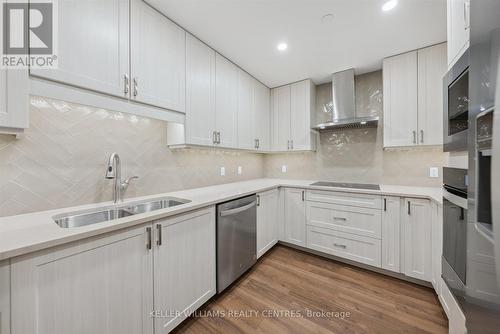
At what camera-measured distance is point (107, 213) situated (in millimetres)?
1413

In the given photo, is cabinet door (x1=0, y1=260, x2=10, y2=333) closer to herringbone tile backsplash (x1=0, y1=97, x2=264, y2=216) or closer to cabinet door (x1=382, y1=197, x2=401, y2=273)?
herringbone tile backsplash (x1=0, y1=97, x2=264, y2=216)

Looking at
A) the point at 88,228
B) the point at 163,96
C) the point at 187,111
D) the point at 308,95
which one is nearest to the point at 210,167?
the point at 187,111

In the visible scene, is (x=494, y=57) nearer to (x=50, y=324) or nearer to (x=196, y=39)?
(x=50, y=324)

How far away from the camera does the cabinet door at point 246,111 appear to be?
8.38ft

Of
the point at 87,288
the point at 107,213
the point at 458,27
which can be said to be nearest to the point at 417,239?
the point at 458,27

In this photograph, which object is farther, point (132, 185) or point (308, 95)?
point (308, 95)

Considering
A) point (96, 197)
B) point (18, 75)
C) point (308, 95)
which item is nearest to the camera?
point (18, 75)

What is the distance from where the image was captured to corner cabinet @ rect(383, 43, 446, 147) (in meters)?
1.99

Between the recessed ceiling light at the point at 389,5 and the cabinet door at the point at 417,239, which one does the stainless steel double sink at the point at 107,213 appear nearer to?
the cabinet door at the point at 417,239

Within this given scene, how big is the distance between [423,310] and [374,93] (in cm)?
246

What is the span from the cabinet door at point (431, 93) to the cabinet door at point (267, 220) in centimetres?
179

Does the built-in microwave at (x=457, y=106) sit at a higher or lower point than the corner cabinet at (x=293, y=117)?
lower

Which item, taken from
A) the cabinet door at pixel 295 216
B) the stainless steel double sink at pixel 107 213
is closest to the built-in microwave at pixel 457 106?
the cabinet door at pixel 295 216

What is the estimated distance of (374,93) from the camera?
261 cm
